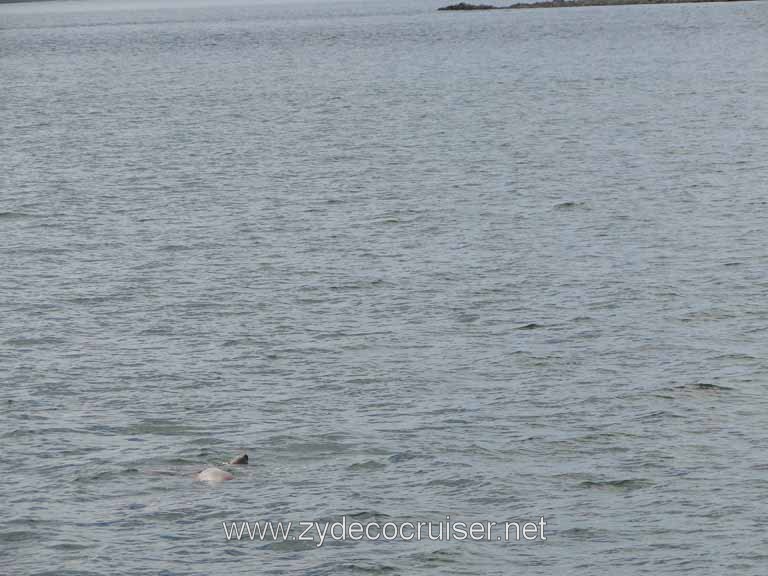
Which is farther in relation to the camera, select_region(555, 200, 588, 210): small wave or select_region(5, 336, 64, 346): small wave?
select_region(555, 200, 588, 210): small wave

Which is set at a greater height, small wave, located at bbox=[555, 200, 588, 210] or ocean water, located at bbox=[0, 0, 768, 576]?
ocean water, located at bbox=[0, 0, 768, 576]

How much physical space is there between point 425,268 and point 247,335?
274 inches

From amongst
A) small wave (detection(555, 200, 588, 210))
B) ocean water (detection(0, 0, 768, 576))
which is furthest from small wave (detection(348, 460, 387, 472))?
small wave (detection(555, 200, 588, 210))

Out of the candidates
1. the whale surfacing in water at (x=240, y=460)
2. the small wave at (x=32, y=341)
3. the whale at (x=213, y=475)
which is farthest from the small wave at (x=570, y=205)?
the whale at (x=213, y=475)

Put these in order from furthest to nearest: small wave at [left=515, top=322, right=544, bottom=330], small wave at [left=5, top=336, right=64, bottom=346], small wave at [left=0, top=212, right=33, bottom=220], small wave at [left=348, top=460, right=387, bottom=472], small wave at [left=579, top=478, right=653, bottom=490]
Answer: small wave at [left=0, top=212, right=33, bottom=220]
small wave at [left=515, top=322, right=544, bottom=330]
small wave at [left=5, top=336, right=64, bottom=346]
small wave at [left=348, top=460, right=387, bottom=472]
small wave at [left=579, top=478, right=653, bottom=490]

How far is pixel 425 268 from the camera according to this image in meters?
33.3

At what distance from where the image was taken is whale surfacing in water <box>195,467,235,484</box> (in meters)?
19.6

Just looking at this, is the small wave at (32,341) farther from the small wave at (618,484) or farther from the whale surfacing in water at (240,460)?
the small wave at (618,484)

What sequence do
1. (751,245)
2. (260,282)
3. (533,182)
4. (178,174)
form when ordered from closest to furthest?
(260,282) < (751,245) < (533,182) < (178,174)

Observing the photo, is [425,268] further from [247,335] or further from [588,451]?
[588,451]

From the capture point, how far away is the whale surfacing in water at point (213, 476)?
64.4ft

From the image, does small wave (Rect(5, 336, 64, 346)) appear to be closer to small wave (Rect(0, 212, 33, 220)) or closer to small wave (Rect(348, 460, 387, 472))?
small wave (Rect(348, 460, 387, 472))

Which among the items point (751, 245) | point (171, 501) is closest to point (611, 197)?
point (751, 245)

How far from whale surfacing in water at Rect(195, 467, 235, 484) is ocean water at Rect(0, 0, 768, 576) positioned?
14 centimetres
